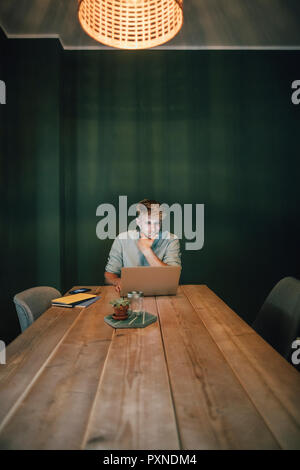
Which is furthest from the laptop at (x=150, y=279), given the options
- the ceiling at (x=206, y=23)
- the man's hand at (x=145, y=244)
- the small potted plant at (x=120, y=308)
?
the ceiling at (x=206, y=23)

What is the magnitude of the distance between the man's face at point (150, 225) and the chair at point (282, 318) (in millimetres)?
1070

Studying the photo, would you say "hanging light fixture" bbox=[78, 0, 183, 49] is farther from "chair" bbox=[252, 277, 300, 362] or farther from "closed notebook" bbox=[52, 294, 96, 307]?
"chair" bbox=[252, 277, 300, 362]

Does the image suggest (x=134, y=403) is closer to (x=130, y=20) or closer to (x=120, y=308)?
(x=120, y=308)

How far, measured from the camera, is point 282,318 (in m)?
1.63

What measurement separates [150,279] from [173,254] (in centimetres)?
81

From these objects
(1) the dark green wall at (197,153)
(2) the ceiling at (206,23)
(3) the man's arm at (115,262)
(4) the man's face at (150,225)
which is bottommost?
(3) the man's arm at (115,262)

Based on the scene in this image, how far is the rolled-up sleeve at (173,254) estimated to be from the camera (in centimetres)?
246

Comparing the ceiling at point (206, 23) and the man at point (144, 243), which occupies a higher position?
the ceiling at point (206, 23)

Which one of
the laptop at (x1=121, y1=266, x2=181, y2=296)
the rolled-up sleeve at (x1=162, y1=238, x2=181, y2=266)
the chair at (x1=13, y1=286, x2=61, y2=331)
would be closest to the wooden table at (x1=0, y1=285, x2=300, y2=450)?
the chair at (x1=13, y1=286, x2=61, y2=331)

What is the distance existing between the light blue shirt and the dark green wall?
0.73 metres

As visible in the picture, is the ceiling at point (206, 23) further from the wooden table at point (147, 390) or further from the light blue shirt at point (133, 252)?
the wooden table at point (147, 390)

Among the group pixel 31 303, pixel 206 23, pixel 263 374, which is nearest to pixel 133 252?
pixel 31 303
